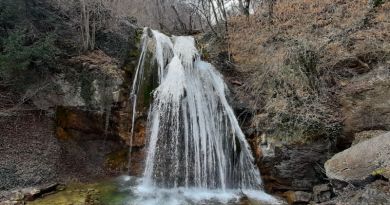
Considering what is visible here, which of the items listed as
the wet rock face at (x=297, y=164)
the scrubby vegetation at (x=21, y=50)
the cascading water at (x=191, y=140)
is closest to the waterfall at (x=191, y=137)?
the cascading water at (x=191, y=140)

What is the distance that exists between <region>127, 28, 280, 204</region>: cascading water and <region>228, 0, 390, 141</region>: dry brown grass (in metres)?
0.99

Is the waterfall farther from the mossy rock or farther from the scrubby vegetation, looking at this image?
the scrubby vegetation

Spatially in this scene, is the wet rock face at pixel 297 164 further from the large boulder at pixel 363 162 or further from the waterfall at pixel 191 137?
the large boulder at pixel 363 162

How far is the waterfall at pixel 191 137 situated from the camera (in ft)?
28.8

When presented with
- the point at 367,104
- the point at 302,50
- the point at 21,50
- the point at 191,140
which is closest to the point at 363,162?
the point at 367,104

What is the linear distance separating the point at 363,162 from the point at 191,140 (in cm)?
431

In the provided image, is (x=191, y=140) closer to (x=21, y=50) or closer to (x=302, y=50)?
(x=302, y=50)

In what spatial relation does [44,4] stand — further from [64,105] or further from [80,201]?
[80,201]

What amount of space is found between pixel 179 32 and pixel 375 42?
334 inches

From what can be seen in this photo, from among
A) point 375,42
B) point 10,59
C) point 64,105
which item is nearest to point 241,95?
point 375,42

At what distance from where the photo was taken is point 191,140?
9141 mm

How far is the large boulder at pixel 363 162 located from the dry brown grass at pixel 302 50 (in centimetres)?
213

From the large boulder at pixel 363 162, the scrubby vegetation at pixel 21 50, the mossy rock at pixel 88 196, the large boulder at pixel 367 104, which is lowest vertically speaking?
the mossy rock at pixel 88 196

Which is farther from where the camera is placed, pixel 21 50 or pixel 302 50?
pixel 302 50
